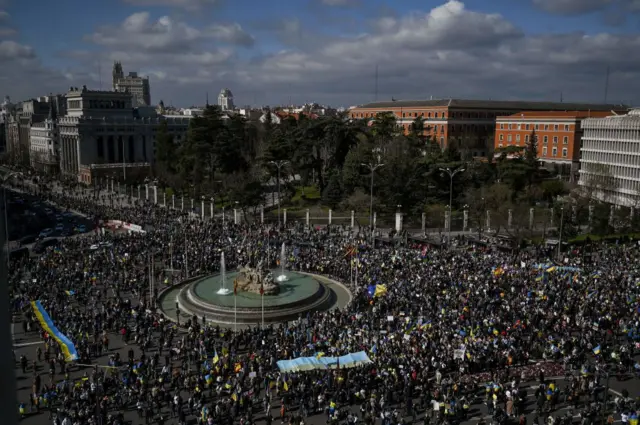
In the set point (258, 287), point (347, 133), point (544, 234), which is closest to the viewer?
point (258, 287)

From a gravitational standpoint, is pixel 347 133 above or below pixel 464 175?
above

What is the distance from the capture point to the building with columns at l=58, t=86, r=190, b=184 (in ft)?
284

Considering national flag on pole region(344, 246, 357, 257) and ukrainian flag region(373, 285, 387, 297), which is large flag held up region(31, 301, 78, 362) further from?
national flag on pole region(344, 246, 357, 257)

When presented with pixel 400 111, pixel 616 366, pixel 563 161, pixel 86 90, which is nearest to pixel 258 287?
pixel 616 366

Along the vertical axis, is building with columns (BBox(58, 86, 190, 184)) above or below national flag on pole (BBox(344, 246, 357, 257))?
above

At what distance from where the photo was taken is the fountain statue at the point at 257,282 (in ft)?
90.0

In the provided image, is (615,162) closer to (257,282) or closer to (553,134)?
(553,134)

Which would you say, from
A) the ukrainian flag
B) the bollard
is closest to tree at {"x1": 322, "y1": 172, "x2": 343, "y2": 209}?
the bollard

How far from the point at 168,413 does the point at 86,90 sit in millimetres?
86136

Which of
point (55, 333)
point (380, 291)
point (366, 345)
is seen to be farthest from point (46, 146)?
point (366, 345)

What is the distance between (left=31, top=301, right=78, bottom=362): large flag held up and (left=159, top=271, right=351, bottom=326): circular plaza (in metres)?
5.27

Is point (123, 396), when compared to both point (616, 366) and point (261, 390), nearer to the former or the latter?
point (261, 390)

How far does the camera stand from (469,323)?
22234 millimetres

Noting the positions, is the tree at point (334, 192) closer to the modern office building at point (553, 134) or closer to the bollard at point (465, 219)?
the bollard at point (465, 219)
